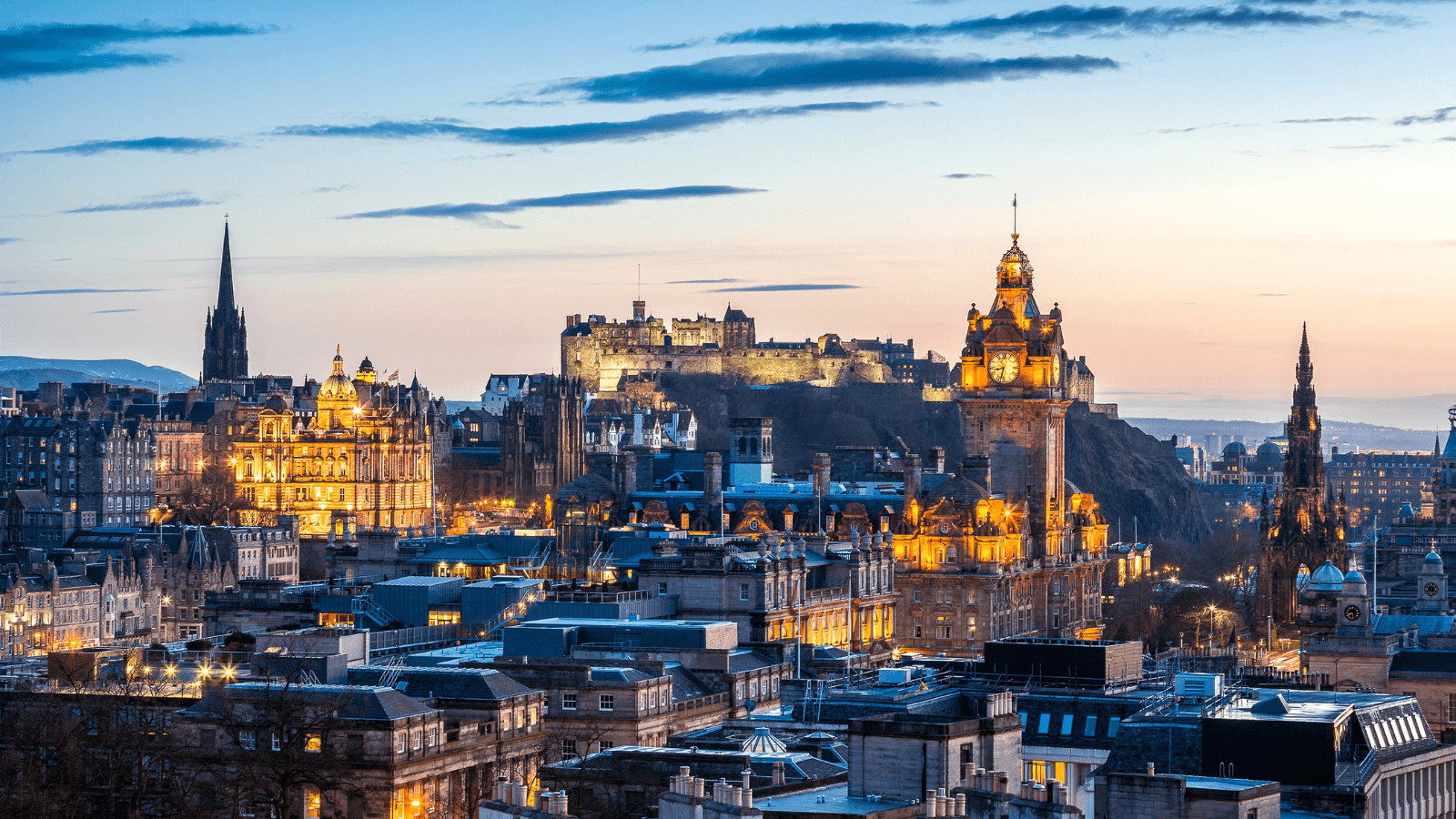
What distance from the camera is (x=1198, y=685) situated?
7550cm

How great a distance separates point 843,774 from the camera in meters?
62.2

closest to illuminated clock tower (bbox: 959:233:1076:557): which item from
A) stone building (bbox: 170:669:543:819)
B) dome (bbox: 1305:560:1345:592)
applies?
dome (bbox: 1305:560:1345:592)

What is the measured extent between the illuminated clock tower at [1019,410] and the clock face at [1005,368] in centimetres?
5

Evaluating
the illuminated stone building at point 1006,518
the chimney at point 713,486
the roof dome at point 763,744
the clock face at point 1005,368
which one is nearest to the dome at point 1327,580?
the illuminated stone building at point 1006,518

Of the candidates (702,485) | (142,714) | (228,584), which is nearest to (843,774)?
(142,714)

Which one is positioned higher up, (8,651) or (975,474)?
(975,474)

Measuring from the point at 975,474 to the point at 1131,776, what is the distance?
9709 cm

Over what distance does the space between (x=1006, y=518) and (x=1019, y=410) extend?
1013cm

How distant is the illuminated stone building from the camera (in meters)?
141

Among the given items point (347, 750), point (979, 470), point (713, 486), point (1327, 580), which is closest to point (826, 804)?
point (347, 750)

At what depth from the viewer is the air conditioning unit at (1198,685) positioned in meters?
73.2

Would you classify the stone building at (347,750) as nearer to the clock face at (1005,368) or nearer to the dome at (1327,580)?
the dome at (1327,580)

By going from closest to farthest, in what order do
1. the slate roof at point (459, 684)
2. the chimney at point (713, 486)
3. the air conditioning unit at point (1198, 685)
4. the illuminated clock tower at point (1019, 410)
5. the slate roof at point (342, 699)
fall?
the slate roof at point (342, 699), the air conditioning unit at point (1198, 685), the slate roof at point (459, 684), the chimney at point (713, 486), the illuminated clock tower at point (1019, 410)

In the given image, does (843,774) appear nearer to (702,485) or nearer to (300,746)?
(300,746)
